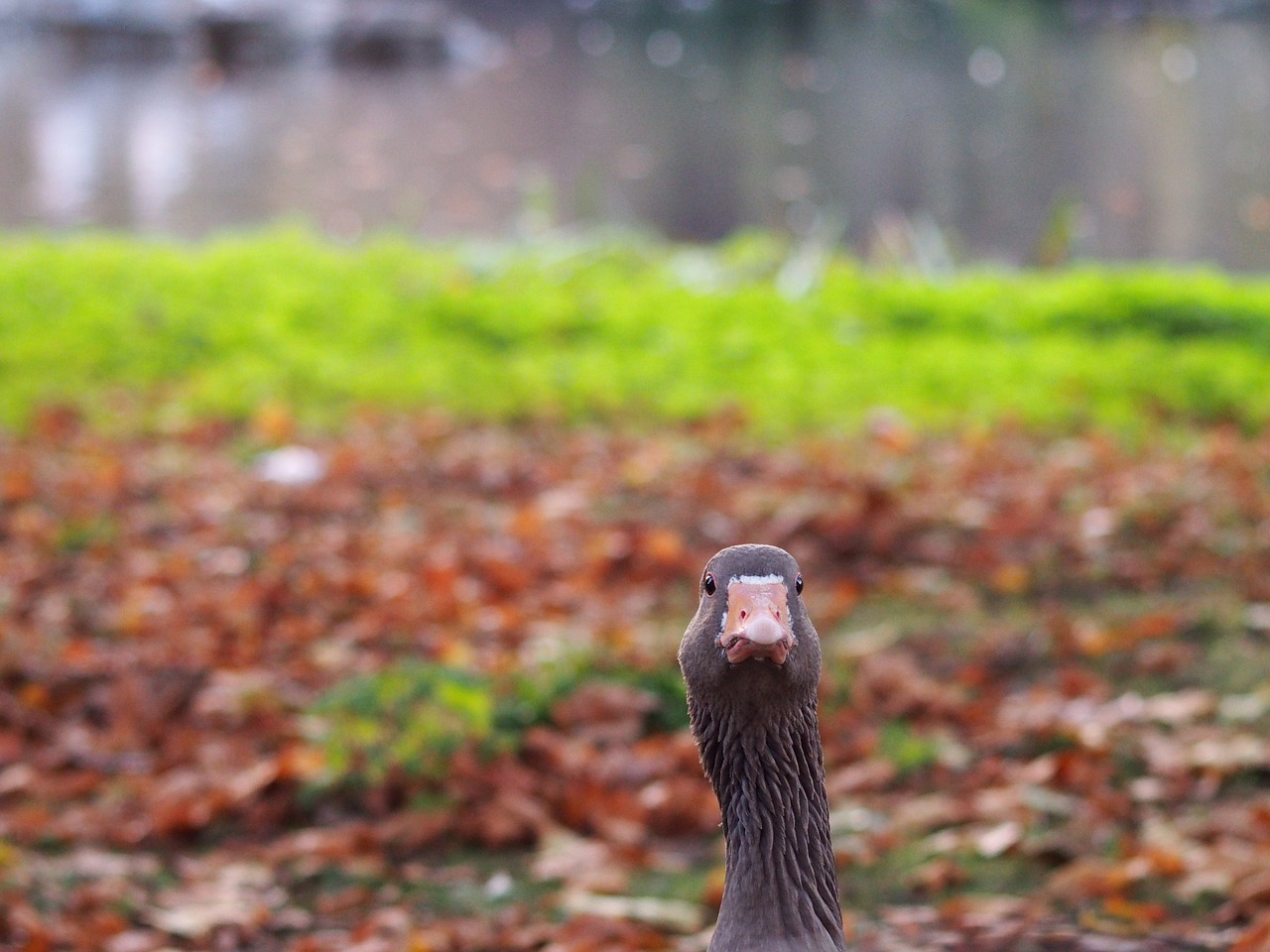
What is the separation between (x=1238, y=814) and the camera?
3.64 m

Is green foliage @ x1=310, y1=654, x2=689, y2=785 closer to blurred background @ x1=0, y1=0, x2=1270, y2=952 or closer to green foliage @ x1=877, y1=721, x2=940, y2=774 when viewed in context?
blurred background @ x1=0, y1=0, x2=1270, y2=952

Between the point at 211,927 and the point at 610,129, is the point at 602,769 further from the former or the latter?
the point at 610,129

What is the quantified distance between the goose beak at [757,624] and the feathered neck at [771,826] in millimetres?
156

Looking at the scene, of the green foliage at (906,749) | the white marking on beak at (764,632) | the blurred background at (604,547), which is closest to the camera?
the white marking on beak at (764,632)

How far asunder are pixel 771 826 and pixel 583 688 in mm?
2448

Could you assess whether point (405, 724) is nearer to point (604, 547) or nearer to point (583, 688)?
point (583, 688)

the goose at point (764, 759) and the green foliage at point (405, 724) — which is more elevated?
the green foliage at point (405, 724)

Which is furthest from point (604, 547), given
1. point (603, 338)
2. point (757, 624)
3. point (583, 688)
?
point (757, 624)

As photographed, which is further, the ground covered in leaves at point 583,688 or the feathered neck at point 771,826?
the ground covered in leaves at point 583,688

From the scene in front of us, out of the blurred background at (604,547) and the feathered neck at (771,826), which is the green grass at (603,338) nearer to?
the blurred background at (604,547)

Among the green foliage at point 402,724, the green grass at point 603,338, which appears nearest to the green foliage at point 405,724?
the green foliage at point 402,724

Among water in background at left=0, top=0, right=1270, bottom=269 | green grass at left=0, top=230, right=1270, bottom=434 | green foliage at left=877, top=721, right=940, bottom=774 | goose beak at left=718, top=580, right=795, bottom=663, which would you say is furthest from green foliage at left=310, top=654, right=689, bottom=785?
water in background at left=0, top=0, right=1270, bottom=269

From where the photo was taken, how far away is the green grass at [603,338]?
314 inches

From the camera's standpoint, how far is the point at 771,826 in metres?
2.00
